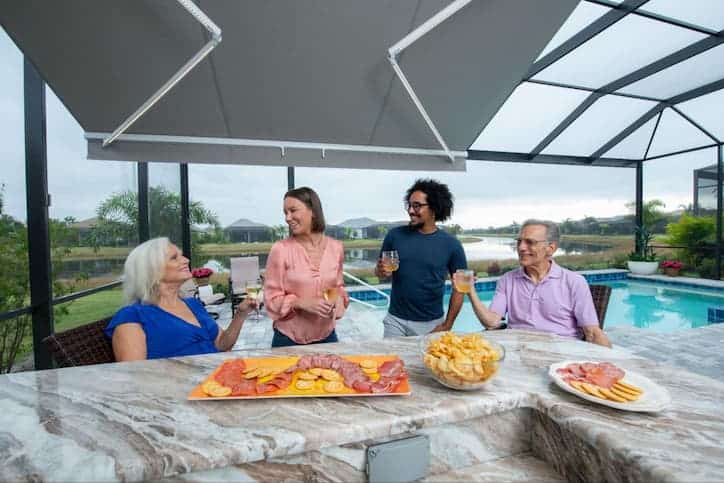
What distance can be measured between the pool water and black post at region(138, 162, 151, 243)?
5.44m

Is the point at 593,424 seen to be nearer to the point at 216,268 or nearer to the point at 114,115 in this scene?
the point at 114,115

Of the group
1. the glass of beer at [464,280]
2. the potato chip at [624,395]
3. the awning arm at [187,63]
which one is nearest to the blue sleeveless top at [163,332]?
the glass of beer at [464,280]

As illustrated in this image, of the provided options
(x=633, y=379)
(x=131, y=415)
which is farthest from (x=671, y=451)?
(x=131, y=415)

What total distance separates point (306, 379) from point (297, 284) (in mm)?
903

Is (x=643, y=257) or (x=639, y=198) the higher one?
(x=639, y=198)

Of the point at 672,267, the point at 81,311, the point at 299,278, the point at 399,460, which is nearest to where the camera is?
the point at 399,460

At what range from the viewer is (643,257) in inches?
407

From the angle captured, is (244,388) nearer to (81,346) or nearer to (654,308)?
(81,346)

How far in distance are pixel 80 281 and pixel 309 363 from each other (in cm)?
358

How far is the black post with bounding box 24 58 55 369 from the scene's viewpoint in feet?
9.28

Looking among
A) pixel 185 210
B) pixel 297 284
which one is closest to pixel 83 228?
pixel 185 210

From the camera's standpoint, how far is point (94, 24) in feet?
7.66

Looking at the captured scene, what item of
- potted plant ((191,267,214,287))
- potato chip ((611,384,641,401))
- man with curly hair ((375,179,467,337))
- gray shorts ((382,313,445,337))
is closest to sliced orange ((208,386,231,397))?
potato chip ((611,384,641,401))

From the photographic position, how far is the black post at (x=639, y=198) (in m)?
10.4
